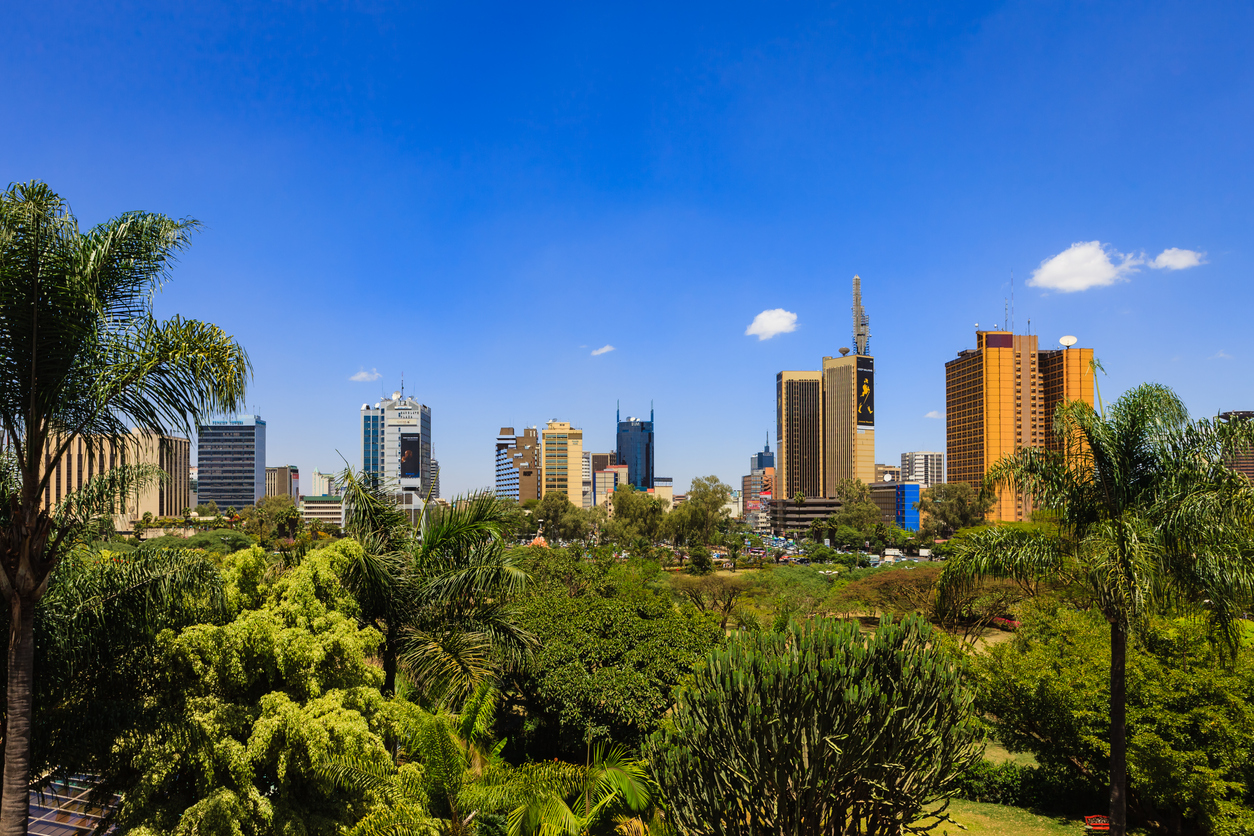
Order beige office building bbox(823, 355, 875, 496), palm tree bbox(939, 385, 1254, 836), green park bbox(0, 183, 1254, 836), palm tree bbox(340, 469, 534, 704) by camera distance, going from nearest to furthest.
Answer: green park bbox(0, 183, 1254, 836) → palm tree bbox(939, 385, 1254, 836) → palm tree bbox(340, 469, 534, 704) → beige office building bbox(823, 355, 875, 496)

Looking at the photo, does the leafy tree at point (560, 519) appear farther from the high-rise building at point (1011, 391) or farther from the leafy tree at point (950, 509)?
the high-rise building at point (1011, 391)

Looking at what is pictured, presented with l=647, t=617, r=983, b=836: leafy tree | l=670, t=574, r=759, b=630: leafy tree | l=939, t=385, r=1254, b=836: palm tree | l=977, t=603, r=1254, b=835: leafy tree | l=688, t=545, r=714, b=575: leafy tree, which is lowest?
l=688, t=545, r=714, b=575: leafy tree

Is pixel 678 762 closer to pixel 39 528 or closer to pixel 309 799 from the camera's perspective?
pixel 309 799

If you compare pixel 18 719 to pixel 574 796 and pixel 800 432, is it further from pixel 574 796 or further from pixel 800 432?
pixel 800 432

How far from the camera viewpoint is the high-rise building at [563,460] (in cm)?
17338

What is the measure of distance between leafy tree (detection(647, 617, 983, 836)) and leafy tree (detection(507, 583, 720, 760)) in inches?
118

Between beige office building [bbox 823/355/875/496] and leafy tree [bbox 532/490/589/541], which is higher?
beige office building [bbox 823/355/875/496]

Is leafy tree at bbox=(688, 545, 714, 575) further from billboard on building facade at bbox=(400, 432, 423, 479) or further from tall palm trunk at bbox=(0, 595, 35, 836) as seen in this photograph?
billboard on building facade at bbox=(400, 432, 423, 479)

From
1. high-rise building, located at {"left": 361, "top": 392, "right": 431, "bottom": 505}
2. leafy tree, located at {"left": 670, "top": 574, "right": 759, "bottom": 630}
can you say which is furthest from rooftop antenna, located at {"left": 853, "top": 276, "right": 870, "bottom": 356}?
leafy tree, located at {"left": 670, "top": 574, "right": 759, "bottom": 630}

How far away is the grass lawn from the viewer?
1315 cm

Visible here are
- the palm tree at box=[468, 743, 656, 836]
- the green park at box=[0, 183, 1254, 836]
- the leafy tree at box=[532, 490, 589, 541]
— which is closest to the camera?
the green park at box=[0, 183, 1254, 836]

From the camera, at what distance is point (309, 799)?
8445 millimetres

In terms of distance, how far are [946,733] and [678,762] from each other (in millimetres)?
3256

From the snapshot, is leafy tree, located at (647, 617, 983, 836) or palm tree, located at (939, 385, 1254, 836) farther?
palm tree, located at (939, 385, 1254, 836)
